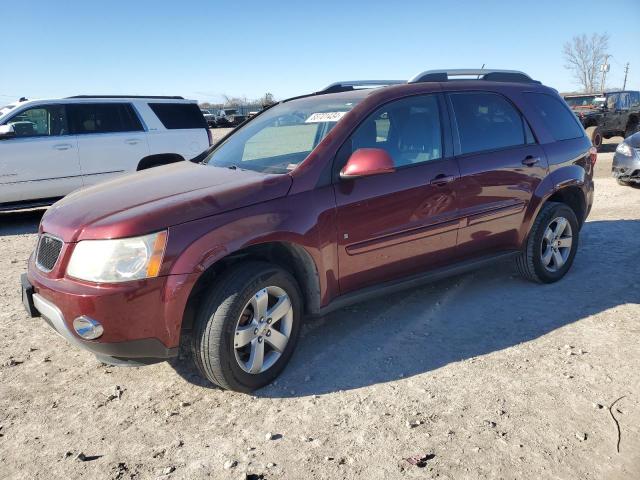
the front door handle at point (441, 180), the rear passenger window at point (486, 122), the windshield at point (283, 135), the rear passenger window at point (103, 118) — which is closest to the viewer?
the windshield at point (283, 135)

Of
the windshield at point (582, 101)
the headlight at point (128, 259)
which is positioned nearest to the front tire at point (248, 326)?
the headlight at point (128, 259)

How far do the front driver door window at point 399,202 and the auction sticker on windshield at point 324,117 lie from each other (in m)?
0.18

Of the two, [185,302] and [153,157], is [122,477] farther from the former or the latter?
[153,157]

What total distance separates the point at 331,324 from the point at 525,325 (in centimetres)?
147

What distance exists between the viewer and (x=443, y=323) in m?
3.96

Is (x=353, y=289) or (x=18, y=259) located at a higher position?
(x=353, y=289)

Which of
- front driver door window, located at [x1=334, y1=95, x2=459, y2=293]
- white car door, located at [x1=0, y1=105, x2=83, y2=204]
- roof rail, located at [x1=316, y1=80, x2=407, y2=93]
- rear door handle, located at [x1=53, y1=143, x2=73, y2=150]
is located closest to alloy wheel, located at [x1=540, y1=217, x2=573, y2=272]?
front driver door window, located at [x1=334, y1=95, x2=459, y2=293]

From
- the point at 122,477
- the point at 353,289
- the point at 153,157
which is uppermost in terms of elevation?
the point at 153,157

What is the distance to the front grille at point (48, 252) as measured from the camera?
2.92 metres

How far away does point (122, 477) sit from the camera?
2.41 metres

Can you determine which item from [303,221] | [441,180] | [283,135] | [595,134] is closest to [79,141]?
[283,135]

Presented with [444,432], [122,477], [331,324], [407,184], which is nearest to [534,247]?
[407,184]

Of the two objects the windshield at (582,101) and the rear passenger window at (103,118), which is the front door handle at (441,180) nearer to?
the rear passenger window at (103,118)

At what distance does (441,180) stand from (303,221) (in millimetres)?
1219
